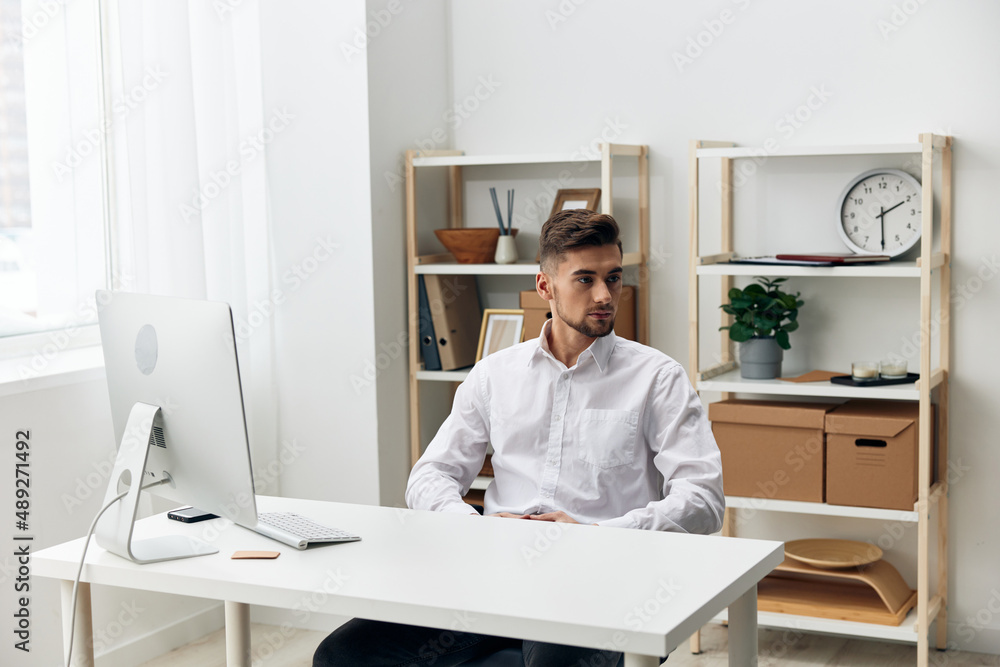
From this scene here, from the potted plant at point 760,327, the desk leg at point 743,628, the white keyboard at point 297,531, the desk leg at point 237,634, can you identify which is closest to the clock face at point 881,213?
the potted plant at point 760,327

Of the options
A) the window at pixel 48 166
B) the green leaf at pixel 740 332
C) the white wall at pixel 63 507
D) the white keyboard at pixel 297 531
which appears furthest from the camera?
the green leaf at pixel 740 332

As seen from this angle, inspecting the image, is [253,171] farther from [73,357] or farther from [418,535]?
[418,535]

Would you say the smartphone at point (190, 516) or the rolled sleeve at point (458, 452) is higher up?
the rolled sleeve at point (458, 452)

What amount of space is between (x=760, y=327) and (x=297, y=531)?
177 centimetres

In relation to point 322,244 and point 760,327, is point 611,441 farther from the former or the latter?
point 322,244

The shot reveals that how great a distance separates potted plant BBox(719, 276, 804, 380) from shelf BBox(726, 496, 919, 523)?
1.20ft

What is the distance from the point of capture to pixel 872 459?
9.69 feet

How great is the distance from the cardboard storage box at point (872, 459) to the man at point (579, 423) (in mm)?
1018

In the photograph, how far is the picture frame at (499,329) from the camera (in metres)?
3.41

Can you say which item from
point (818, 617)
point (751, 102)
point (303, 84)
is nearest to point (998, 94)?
point (751, 102)

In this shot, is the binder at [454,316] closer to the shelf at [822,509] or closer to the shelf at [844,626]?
the shelf at [822,509]

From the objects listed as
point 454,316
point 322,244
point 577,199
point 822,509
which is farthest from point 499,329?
point 822,509

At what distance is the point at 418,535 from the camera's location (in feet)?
5.86

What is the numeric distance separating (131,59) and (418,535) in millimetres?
1868
